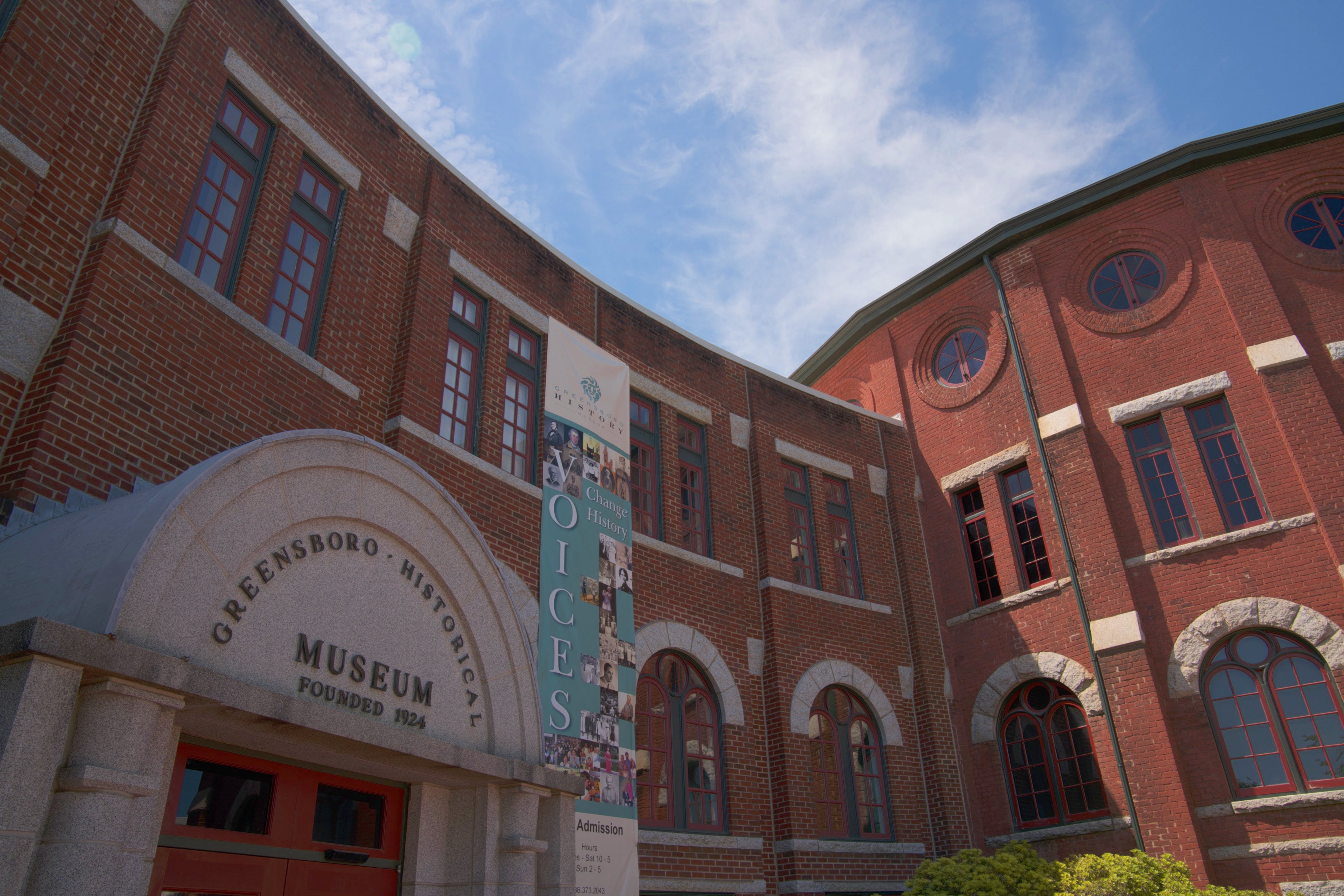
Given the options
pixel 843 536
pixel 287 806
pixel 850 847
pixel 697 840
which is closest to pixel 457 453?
pixel 287 806

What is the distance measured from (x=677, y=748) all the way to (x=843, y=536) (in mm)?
5856

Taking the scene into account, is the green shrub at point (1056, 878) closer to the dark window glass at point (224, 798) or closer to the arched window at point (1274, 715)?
the arched window at point (1274, 715)

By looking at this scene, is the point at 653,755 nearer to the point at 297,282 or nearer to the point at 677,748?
the point at 677,748

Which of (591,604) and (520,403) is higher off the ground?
Result: (520,403)

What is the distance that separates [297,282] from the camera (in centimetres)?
976

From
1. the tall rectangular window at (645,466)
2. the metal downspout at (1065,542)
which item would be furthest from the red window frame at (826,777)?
the metal downspout at (1065,542)

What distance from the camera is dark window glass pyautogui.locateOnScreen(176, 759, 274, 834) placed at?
6.41 metres

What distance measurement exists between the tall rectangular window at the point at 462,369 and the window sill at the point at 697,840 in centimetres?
532

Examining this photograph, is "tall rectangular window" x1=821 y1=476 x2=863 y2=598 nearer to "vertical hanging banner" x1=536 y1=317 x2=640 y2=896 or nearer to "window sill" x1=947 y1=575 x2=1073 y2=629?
"window sill" x1=947 y1=575 x2=1073 y2=629

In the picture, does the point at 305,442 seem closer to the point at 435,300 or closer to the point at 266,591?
the point at 266,591

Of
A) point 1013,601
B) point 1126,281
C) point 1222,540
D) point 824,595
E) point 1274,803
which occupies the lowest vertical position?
point 1274,803

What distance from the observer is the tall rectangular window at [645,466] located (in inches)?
533

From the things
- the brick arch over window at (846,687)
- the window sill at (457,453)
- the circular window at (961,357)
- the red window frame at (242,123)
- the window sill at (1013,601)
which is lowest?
the brick arch over window at (846,687)

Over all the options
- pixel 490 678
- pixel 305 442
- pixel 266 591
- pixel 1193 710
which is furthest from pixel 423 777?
pixel 1193 710
